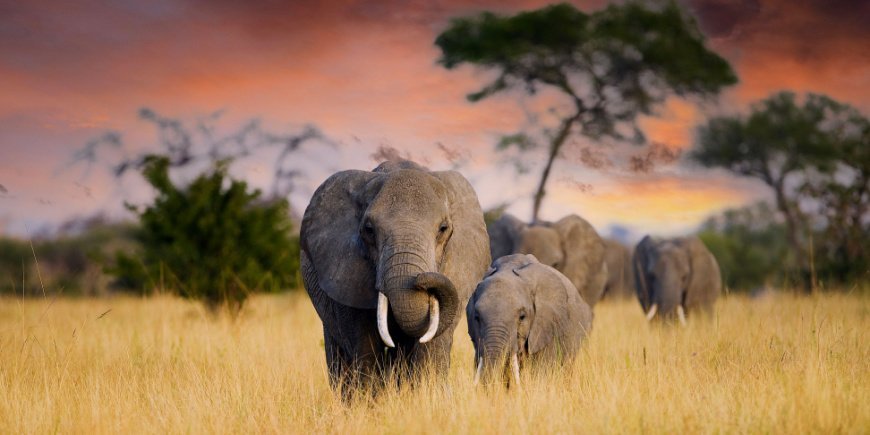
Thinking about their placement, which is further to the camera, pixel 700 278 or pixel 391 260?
pixel 700 278

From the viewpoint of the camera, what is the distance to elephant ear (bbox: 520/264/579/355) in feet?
28.2

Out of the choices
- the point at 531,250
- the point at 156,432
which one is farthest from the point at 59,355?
the point at 531,250

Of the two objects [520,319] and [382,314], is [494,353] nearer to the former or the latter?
[520,319]

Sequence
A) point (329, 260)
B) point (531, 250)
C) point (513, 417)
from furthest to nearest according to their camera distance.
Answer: point (531, 250), point (329, 260), point (513, 417)

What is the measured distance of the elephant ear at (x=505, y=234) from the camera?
57.4 ft

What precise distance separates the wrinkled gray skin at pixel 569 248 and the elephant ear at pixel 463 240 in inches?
386

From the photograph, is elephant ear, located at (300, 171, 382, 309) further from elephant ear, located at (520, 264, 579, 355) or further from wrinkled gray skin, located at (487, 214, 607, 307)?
wrinkled gray skin, located at (487, 214, 607, 307)

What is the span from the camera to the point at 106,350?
35.7 feet

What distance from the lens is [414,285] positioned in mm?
5746

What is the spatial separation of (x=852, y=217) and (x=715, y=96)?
5.60 m

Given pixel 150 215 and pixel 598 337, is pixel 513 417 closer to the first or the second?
pixel 598 337

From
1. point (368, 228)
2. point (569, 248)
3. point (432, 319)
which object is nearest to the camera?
point (432, 319)

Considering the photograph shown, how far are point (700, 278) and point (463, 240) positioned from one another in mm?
11825

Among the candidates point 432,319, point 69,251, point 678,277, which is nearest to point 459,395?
point 432,319
